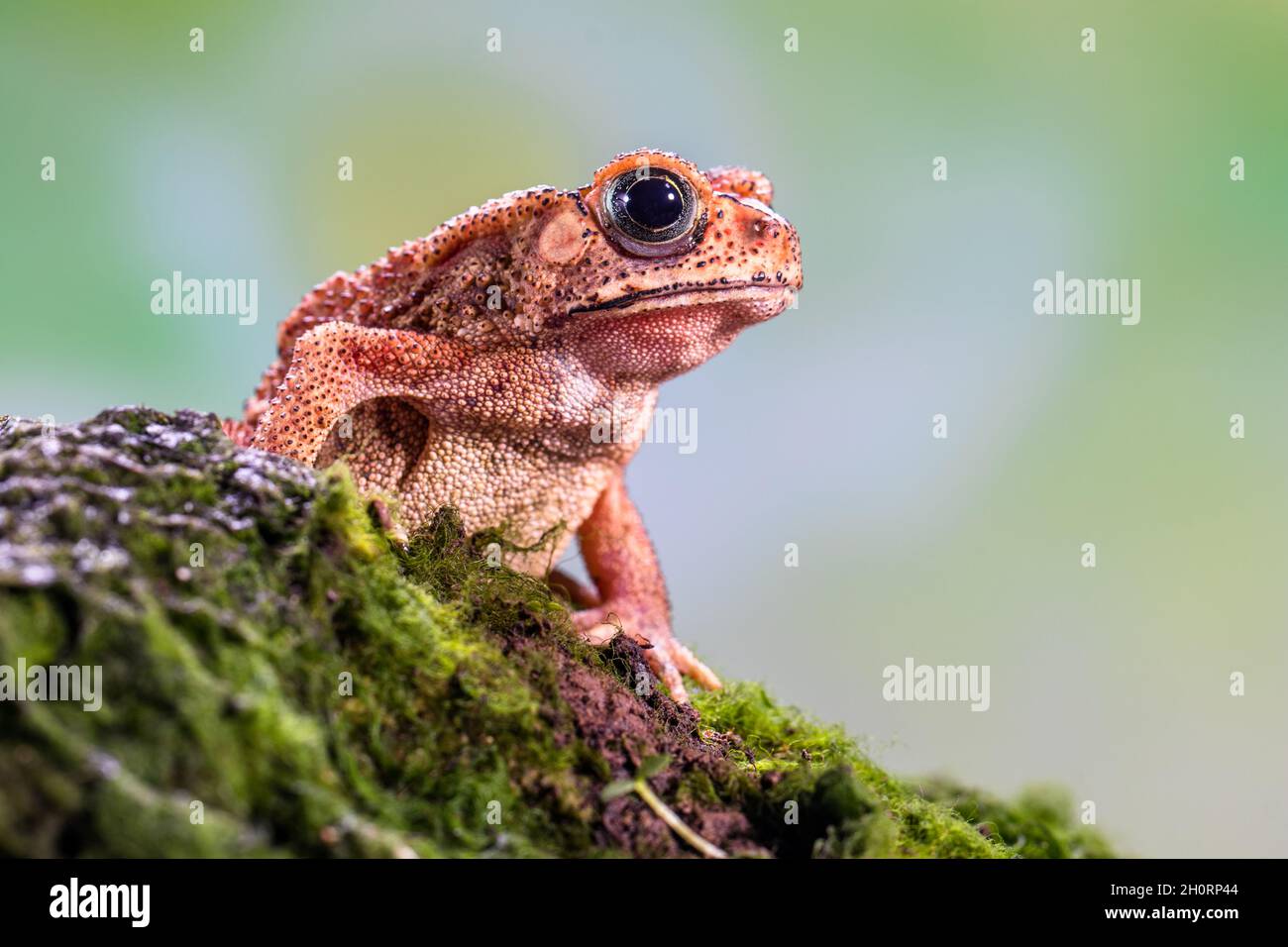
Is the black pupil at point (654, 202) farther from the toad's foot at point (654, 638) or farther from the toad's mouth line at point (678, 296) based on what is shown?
the toad's foot at point (654, 638)

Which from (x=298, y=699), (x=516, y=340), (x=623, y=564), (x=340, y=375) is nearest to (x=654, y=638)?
(x=623, y=564)

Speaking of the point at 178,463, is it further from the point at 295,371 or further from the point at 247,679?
the point at 295,371

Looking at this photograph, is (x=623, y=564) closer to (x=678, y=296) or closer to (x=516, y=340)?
(x=516, y=340)

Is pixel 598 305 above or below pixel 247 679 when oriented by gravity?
above

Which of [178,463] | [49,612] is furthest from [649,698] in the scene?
[49,612]

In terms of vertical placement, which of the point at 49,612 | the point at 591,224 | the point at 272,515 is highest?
the point at 591,224

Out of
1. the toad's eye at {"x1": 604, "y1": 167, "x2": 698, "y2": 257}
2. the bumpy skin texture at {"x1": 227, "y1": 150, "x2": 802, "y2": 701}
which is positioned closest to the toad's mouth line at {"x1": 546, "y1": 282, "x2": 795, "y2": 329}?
the bumpy skin texture at {"x1": 227, "y1": 150, "x2": 802, "y2": 701}

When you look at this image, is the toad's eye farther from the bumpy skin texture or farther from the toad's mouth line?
the toad's mouth line
